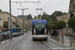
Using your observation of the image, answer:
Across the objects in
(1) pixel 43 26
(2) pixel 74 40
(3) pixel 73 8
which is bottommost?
(2) pixel 74 40

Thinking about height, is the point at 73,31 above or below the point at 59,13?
below

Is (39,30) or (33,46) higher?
(39,30)

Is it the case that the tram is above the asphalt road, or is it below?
above

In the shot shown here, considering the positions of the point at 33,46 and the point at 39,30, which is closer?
the point at 33,46

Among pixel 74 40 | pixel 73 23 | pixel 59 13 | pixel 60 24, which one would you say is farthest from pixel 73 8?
pixel 59 13

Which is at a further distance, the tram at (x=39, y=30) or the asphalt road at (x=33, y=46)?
the tram at (x=39, y=30)

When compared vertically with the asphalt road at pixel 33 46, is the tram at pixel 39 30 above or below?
above

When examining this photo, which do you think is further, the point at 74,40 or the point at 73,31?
the point at 73,31

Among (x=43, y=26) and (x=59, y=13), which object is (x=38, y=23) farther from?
(x=59, y=13)

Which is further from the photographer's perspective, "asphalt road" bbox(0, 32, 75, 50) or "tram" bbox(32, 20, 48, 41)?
"tram" bbox(32, 20, 48, 41)

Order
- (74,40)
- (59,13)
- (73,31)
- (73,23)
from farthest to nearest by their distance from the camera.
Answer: (59,13) → (73,31) → (73,23) → (74,40)

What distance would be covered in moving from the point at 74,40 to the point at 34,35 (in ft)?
23.8

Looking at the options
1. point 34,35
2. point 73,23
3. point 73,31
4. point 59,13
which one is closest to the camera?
point 34,35

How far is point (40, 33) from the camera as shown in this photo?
2375cm
